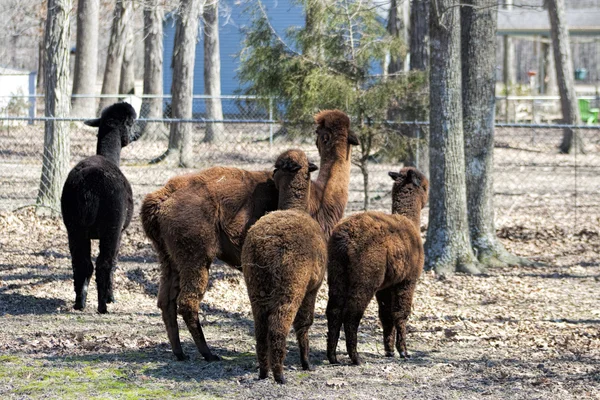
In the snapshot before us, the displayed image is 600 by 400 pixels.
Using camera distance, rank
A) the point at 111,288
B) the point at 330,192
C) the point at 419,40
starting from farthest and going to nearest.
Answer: the point at 419,40, the point at 111,288, the point at 330,192

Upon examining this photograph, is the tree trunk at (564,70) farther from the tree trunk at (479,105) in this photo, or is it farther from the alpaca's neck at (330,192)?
the alpaca's neck at (330,192)

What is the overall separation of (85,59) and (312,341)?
23602mm

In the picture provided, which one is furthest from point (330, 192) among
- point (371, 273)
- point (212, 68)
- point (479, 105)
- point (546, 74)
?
point (546, 74)

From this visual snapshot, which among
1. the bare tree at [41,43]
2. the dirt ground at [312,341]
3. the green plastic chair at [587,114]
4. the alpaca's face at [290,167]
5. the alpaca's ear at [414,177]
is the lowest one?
the dirt ground at [312,341]

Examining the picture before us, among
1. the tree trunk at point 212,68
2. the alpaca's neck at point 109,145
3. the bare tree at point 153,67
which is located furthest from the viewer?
the bare tree at point 153,67

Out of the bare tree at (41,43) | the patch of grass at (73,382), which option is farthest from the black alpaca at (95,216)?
the bare tree at (41,43)

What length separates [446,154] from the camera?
9.08 m

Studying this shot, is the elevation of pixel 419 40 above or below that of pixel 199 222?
above

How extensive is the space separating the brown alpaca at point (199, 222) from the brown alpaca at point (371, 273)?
547 millimetres

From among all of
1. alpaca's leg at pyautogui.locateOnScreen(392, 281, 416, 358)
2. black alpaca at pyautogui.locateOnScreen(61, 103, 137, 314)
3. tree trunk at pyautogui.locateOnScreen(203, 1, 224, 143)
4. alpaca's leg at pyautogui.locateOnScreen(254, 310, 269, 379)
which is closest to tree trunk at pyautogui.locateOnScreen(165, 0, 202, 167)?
tree trunk at pyautogui.locateOnScreen(203, 1, 224, 143)

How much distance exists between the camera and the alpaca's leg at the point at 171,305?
6168mm

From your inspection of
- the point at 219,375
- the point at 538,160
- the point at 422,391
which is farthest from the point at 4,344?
the point at 538,160

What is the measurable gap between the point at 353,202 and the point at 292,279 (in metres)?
8.90

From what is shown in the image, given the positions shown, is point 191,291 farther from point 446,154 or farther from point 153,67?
point 153,67
